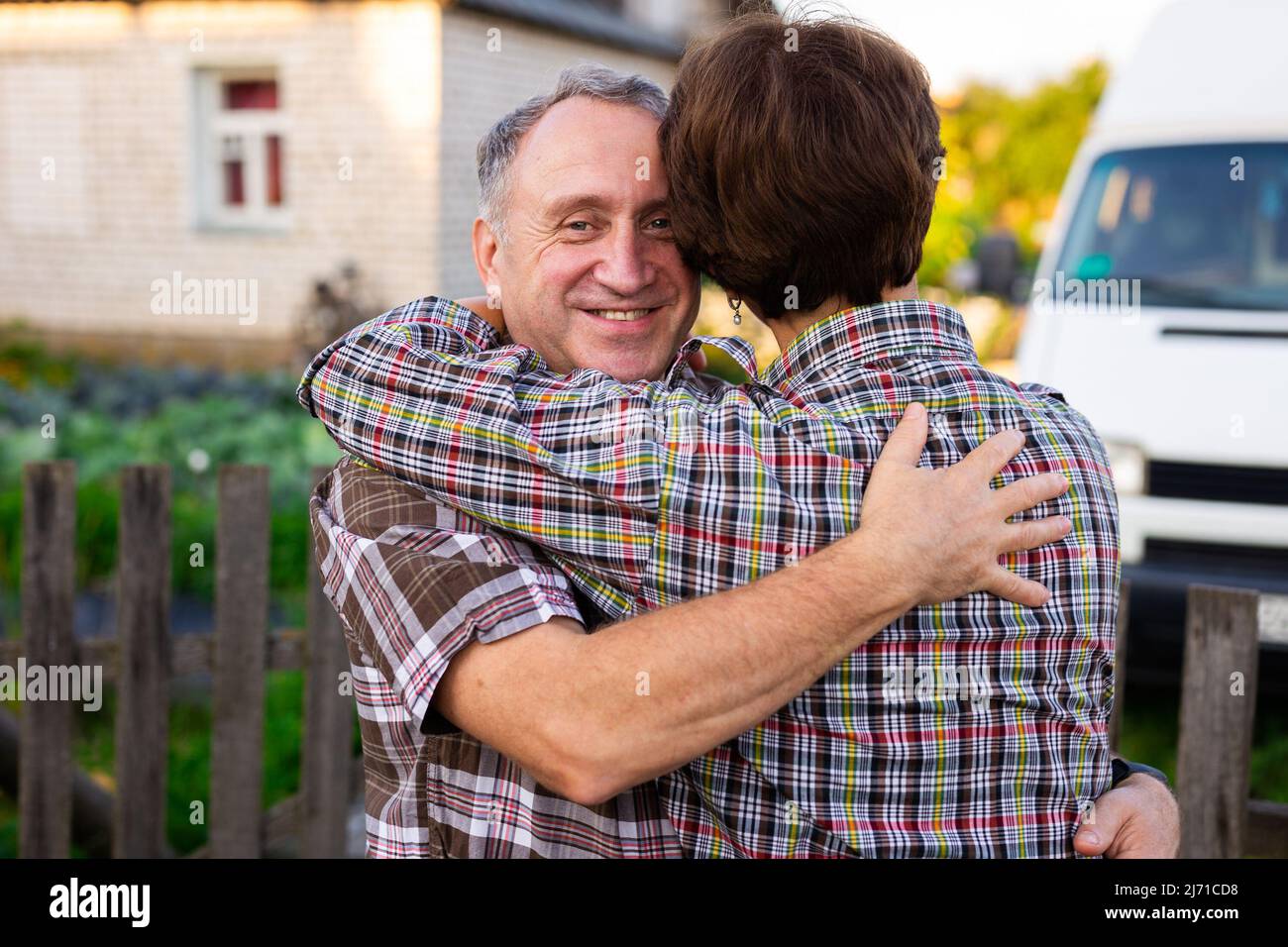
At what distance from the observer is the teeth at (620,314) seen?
218 cm

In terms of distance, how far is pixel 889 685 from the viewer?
5.41ft

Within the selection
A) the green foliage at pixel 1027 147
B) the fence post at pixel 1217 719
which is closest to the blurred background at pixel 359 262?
the fence post at pixel 1217 719

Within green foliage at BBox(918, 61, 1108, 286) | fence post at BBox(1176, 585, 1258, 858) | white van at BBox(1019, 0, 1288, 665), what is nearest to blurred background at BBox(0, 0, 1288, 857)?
white van at BBox(1019, 0, 1288, 665)

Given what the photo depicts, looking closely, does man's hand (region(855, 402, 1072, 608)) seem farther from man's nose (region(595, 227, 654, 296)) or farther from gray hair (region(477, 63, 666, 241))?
gray hair (region(477, 63, 666, 241))

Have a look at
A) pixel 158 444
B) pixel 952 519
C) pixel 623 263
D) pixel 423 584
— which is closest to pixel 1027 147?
pixel 158 444

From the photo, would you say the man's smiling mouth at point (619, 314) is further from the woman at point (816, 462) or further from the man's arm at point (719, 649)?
the man's arm at point (719, 649)

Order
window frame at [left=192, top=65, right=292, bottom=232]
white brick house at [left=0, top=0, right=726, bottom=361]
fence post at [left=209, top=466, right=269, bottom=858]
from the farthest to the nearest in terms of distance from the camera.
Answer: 1. window frame at [left=192, top=65, right=292, bottom=232]
2. white brick house at [left=0, top=0, right=726, bottom=361]
3. fence post at [left=209, top=466, right=269, bottom=858]

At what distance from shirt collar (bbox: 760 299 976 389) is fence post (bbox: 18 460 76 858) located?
2234mm

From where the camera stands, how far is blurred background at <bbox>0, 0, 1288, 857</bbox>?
4.92 m

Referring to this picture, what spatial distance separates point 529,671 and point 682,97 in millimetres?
891

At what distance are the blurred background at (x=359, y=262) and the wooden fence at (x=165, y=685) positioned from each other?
0.58 m

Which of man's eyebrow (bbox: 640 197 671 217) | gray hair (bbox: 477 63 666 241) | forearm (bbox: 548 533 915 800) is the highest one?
gray hair (bbox: 477 63 666 241)

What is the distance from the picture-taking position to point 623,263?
6.99 ft

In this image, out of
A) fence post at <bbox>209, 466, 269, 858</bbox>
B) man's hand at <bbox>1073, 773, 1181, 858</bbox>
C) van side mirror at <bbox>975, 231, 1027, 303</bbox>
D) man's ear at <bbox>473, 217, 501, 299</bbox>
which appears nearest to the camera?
man's hand at <bbox>1073, 773, 1181, 858</bbox>
